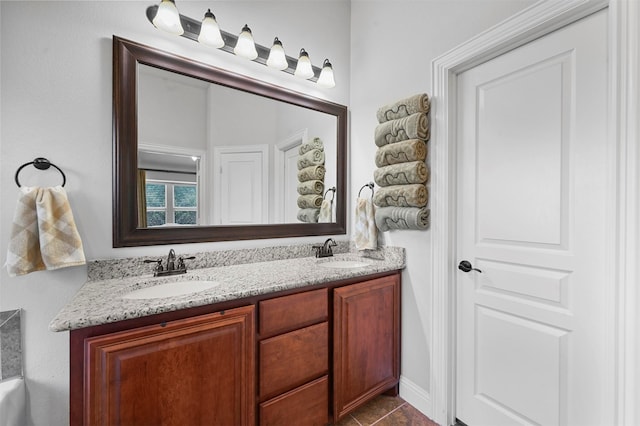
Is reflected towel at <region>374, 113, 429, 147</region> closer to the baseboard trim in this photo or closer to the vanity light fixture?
the vanity light fixture

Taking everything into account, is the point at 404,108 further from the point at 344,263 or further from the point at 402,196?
the point at 344,263

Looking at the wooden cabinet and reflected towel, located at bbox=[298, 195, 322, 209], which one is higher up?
reflected towel, located at bbox=[298, 195, 322, 209]

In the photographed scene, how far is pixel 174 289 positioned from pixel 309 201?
3.44 feet

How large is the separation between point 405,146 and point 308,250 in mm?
966

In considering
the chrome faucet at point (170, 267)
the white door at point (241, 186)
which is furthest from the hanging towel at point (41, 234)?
the white door at point (241, 186)

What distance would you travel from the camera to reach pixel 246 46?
5.20ft

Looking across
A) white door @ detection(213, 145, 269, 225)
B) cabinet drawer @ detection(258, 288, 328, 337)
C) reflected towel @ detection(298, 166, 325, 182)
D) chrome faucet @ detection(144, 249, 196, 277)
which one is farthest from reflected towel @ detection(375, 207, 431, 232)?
chrome faucet @ detection(144, 249, 196, 277)

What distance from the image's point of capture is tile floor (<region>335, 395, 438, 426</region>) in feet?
5.07

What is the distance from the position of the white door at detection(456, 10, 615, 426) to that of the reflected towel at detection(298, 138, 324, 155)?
0.96m

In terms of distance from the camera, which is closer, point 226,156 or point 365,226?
point 226,156

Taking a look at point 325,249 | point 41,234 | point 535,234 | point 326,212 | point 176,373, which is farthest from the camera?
point 326,212

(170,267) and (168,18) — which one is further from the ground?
(168,18)

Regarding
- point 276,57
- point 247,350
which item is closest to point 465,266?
point 247,350

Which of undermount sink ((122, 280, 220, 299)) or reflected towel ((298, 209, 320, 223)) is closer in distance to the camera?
undermount sink ((122, 280, 220, 299))
